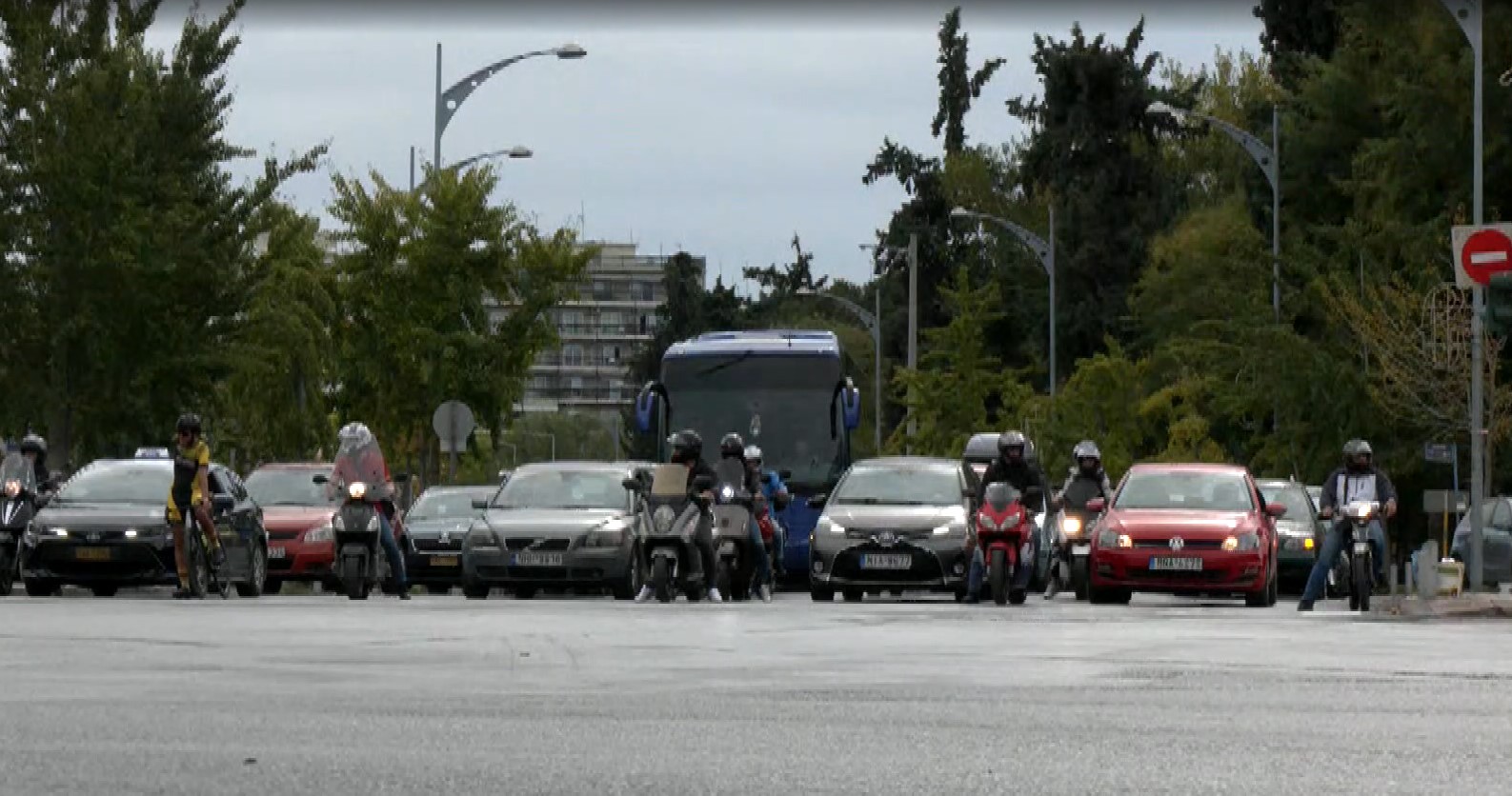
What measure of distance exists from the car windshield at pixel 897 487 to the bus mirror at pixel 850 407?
7.05 m

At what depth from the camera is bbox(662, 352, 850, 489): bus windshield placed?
4700 cm

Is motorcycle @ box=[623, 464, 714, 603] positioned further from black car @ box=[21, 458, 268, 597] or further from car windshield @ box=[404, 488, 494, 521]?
car windshield @ box=[404, 488, 494, 521]

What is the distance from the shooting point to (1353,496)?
34312 millimetres

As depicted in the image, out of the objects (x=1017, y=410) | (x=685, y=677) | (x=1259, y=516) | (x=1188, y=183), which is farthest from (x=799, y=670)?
(x=1188, y=183)

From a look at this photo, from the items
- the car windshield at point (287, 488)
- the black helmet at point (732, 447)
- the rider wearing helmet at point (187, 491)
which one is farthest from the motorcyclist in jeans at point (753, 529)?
the car windshield at point (287, 488)

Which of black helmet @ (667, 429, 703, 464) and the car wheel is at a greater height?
black helmet @ (667, 429, 703, 464)

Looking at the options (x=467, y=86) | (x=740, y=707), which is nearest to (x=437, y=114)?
(x=467, y=86)

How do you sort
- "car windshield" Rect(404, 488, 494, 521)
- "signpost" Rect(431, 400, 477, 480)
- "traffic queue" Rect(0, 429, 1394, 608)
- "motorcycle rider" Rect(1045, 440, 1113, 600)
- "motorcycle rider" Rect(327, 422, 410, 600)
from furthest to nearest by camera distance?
"signpost" Rect(431, 400, 477, 480) < "car windshield" Rect(404, 488, 494, 521) < "motorcycle rider" Rect(1045, 440, 1113, 600) < "motorcycle rider" Rect(327, 422, 410, 600) < "traffic queue" Rect(0, 429, 1394, 608)

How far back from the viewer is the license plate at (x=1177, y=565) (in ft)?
118

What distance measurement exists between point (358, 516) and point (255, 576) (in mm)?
2268

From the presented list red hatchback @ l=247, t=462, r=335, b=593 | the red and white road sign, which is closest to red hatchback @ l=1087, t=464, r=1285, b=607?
the red and white road sign

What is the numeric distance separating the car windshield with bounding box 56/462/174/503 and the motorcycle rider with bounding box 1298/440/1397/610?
37.2 ft

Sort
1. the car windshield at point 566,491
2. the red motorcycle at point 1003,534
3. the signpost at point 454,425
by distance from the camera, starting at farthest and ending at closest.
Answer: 1. the signpost at point 454,425
2. the car windshield at point 566,491
3. the red motorcycle at point 1003,534

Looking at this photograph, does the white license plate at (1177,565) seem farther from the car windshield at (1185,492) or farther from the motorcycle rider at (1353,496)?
the motorcycle rider at (1353,496)
